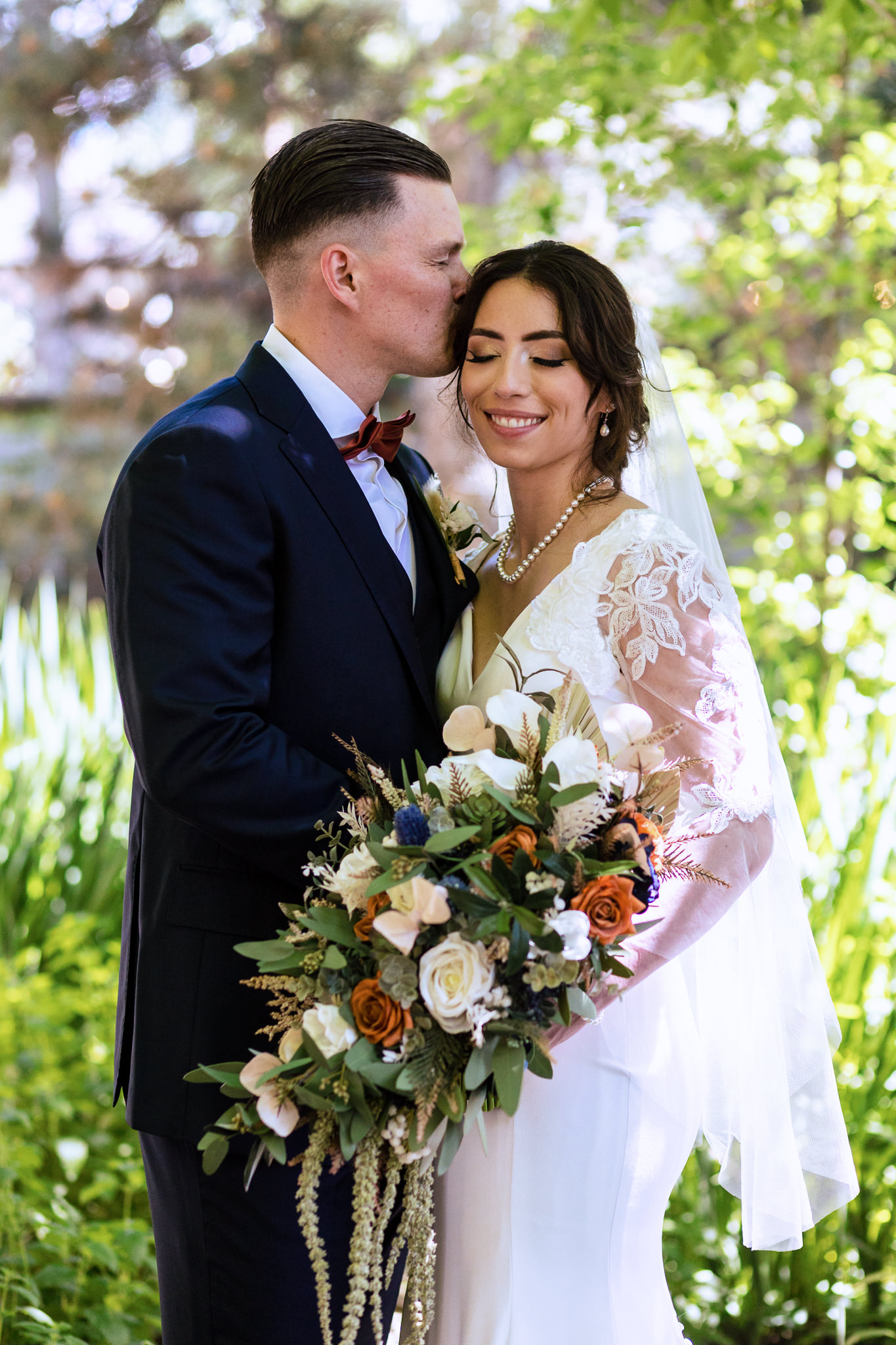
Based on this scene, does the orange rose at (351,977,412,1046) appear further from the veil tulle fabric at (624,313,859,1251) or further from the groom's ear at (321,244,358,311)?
the groom's ear at (321,244,358,311)

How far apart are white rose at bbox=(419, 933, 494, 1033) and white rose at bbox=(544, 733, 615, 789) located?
26 cm

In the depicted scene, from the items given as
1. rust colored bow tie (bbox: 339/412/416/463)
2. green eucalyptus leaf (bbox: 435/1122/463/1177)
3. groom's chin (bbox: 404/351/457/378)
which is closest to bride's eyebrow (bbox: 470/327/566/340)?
groom's chin (bbox: 404/351/457/378)

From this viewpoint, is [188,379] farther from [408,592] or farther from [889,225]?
[408,592]

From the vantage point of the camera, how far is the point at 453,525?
2.48m

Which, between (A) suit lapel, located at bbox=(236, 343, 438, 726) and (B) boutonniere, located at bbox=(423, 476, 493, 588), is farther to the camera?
(B) boutonniere, located at bbox=(423, 476, 493, 588)

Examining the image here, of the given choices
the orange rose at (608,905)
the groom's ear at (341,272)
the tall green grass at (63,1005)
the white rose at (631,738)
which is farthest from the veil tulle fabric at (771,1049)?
the tall green grass at (63,1005)

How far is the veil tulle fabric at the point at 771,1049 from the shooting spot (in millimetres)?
2285

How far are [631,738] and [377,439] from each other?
35.1 inches

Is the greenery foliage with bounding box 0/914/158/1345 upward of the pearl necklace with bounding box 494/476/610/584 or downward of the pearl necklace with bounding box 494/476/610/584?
downward

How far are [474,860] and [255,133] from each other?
33.9 feet

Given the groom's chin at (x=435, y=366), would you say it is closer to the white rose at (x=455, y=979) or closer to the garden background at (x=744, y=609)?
the garden background at (x=744, y=609)

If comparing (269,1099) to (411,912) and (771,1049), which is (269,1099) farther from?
(771,1049)

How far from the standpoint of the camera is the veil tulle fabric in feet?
7.50

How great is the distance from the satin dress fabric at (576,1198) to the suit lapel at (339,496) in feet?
0.98
